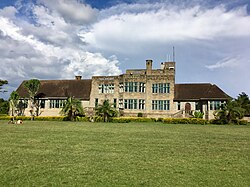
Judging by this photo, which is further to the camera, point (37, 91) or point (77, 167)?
point (37, 91)

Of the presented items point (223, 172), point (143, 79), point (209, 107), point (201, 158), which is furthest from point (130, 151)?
point (143, 79)

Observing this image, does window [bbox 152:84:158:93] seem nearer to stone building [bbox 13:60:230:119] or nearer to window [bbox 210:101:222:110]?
stone building [bbox 13:60:230:119]

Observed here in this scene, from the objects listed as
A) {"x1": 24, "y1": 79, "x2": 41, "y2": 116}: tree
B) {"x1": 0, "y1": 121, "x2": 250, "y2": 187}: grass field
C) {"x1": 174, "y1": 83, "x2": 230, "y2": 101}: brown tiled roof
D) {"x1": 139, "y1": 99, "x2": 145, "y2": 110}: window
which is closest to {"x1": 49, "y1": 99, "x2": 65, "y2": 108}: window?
{"x1": 24, "y1": 79, "x2": 41, "y2": 116}: tree

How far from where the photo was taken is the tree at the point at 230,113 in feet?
110

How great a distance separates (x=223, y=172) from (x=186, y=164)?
4.33 ft

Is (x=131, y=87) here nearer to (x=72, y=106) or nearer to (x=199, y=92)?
(x=199, y=92)

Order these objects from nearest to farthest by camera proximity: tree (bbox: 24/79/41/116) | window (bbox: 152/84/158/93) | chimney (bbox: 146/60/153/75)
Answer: window (bbox: 152/84/158/93), chimney (bbox: 146/60/153/75), tree (bbox: 24/79/41/116)

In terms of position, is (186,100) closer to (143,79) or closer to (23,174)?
(143,79)

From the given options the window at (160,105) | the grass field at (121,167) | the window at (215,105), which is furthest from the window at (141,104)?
the grass field at (121,167)

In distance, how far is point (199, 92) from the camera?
41906mm

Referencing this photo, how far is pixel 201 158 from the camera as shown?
9891mm

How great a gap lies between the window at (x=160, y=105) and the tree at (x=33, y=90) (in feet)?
64.0

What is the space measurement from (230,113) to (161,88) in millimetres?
12131

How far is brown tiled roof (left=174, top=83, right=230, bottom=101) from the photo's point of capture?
1542 inches
